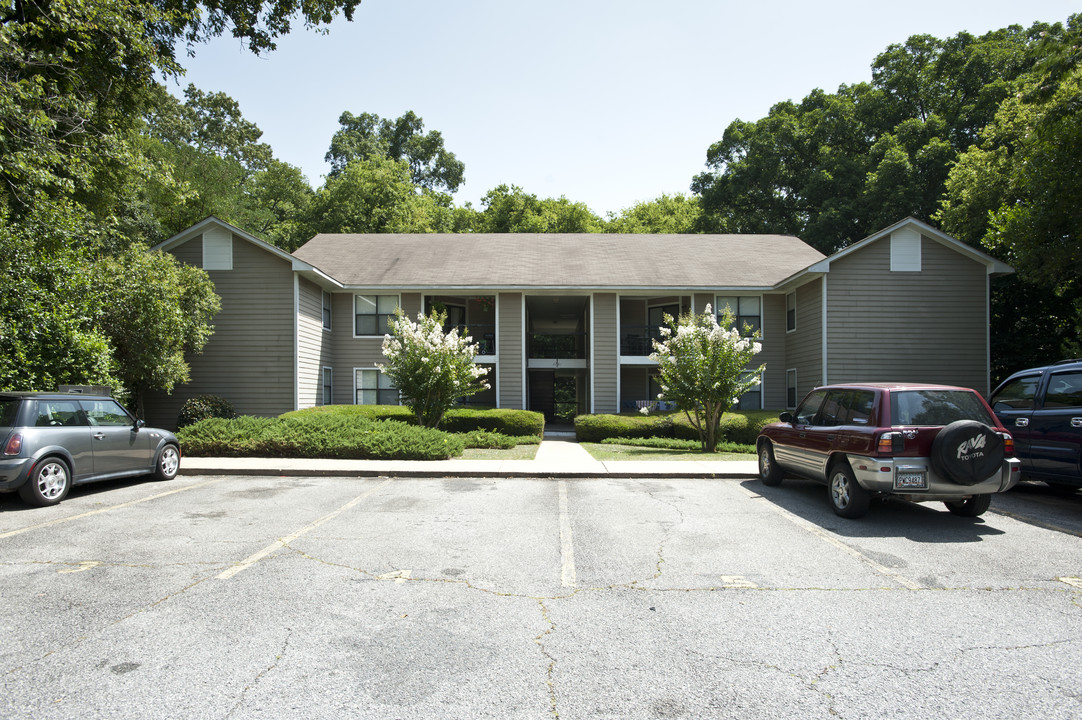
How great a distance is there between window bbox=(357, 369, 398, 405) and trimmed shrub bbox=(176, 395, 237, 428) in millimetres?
4556

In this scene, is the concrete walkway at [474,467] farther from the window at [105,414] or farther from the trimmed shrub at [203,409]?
the trimmed shrub at [203,409]

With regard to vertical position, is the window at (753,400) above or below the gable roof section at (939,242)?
below

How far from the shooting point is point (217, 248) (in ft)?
66.9

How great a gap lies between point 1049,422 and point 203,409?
1991cm

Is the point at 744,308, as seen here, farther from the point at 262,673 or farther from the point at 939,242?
the point at 262,673

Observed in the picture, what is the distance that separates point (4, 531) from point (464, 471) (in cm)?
663

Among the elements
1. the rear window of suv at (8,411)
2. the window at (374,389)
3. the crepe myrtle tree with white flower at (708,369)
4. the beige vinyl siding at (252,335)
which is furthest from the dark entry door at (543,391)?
the rear window of suv at (8,411)

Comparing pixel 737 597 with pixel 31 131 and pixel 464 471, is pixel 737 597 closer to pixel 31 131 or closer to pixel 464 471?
pixel 464 471

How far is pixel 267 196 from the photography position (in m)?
46.5

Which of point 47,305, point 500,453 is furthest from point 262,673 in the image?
point 47,305

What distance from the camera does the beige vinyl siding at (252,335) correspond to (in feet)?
65.9

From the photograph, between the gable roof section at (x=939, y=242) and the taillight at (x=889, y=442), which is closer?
the taillight at (x=889, y=442)

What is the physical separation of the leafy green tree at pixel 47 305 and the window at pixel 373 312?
9.39 metres

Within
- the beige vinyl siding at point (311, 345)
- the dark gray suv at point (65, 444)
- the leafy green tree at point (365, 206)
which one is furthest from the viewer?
the leafy green tree at point (365, 206)
